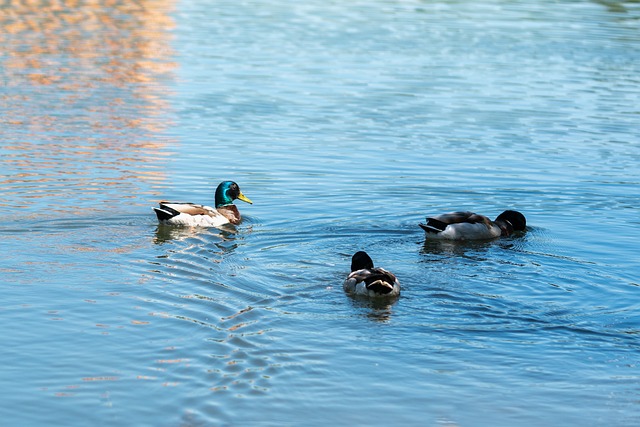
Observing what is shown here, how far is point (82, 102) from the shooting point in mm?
25734

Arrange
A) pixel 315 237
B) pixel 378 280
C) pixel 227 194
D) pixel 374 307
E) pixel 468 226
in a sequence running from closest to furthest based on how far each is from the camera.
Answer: pixel 378 280, pixel 374 307, pixel 315 237, pixel 468 226, pixel 227 194

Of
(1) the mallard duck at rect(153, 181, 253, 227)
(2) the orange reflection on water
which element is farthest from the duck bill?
(2) the orange reflection on water

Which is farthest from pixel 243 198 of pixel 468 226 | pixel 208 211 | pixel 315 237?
pixel 468 226

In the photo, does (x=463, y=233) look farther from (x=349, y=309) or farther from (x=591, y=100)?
(x=591, y=100)

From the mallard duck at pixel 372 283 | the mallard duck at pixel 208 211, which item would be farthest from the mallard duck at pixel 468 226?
the mallard duck at pixel 208 211

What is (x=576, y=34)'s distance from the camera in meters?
39.0

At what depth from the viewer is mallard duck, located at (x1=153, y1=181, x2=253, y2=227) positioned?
1603cm

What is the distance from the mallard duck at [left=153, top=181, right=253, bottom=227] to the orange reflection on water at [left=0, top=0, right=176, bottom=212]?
1754 millimetres

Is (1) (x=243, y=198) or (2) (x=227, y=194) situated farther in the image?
(1) (x=243, y=198)

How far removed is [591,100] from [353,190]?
433 inches

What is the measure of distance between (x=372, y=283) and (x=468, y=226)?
3.78 m

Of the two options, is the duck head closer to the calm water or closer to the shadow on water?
the calm water

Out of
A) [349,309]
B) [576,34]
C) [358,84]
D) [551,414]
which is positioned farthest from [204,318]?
[576,34]

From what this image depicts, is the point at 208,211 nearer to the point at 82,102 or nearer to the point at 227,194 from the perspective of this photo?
the point at 227,194
